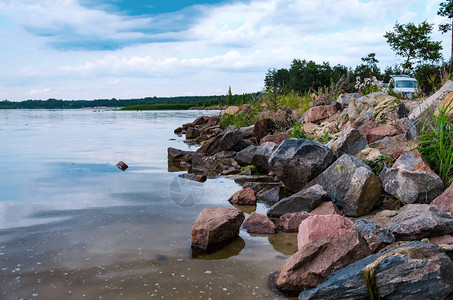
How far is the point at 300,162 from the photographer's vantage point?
18.0ft

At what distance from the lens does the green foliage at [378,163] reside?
541 centimetres

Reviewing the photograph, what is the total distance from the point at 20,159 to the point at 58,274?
7.80m

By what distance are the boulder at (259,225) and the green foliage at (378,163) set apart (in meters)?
2.13

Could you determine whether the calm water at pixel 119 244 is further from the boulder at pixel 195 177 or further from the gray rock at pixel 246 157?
the gray rock at pixel 246 157

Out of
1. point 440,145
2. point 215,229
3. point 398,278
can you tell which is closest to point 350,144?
point 440,145

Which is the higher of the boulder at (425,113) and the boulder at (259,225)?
the boulder at (425,113)

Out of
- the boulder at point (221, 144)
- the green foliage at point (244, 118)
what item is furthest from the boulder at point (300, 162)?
the green foliage at point (244, 118)

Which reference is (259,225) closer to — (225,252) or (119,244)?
(225,252)

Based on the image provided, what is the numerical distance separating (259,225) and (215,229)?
64 cm

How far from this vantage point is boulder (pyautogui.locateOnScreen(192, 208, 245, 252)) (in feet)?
12.2

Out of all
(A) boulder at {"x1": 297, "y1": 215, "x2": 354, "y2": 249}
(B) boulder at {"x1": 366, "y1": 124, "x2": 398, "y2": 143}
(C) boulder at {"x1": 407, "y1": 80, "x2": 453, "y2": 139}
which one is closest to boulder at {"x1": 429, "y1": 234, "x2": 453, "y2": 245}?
(A) boulder at {"x1": 297, "y1": 215, "x2": 354, "y2": 249}

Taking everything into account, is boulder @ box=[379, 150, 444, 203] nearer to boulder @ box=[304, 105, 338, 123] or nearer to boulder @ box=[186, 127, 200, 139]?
boulder @ box=[304, 105, 338, 123]

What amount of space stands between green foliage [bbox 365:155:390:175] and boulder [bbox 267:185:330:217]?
120 centimetres

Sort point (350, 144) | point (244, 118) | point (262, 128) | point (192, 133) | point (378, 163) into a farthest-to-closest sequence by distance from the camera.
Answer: point (192, 133) → point (244, 118) → point (262, 128) → point (350, 144) → point (378, 163)
